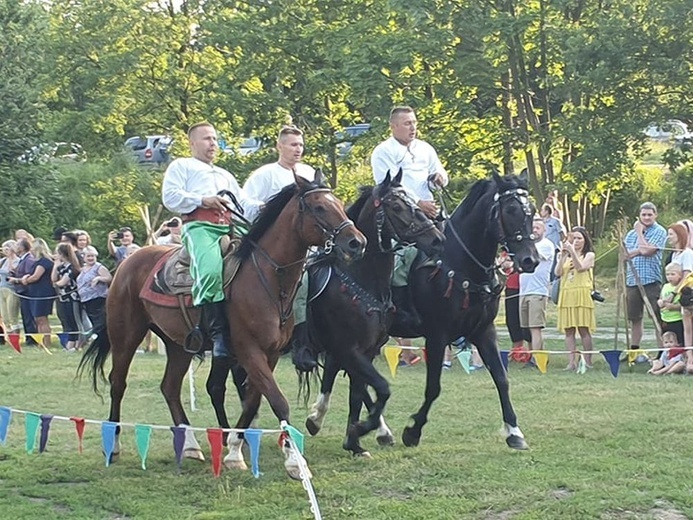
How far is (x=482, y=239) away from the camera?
930cm

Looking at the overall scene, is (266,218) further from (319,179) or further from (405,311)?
(405,311)

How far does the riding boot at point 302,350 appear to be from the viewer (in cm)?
897

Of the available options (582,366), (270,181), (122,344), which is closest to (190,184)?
(270,181)

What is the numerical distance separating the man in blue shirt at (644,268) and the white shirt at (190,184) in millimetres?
7009

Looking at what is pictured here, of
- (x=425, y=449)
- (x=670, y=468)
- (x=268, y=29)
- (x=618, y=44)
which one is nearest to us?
(x=670, y=468)

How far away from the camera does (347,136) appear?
3081 cm

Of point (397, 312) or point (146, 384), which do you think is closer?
point (397, 312)

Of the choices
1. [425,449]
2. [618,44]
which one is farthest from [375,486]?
[618,44]

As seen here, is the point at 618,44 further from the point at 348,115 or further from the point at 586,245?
the point at 348,115

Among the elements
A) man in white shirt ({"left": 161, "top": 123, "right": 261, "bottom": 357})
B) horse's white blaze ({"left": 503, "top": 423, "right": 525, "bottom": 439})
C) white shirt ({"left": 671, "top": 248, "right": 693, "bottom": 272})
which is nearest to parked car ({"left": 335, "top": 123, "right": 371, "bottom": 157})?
white shirt ({"left": 671, "top": 248, "right": 693, "bottom": 272})

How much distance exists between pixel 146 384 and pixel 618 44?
12.9 m

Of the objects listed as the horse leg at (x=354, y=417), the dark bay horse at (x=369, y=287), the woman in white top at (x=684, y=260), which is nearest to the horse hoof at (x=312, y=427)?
the horse leg at (x=354, y=417)

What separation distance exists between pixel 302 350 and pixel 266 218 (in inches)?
51.0

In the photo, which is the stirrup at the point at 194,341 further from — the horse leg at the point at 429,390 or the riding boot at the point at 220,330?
the horse leg at the point at 429,390
